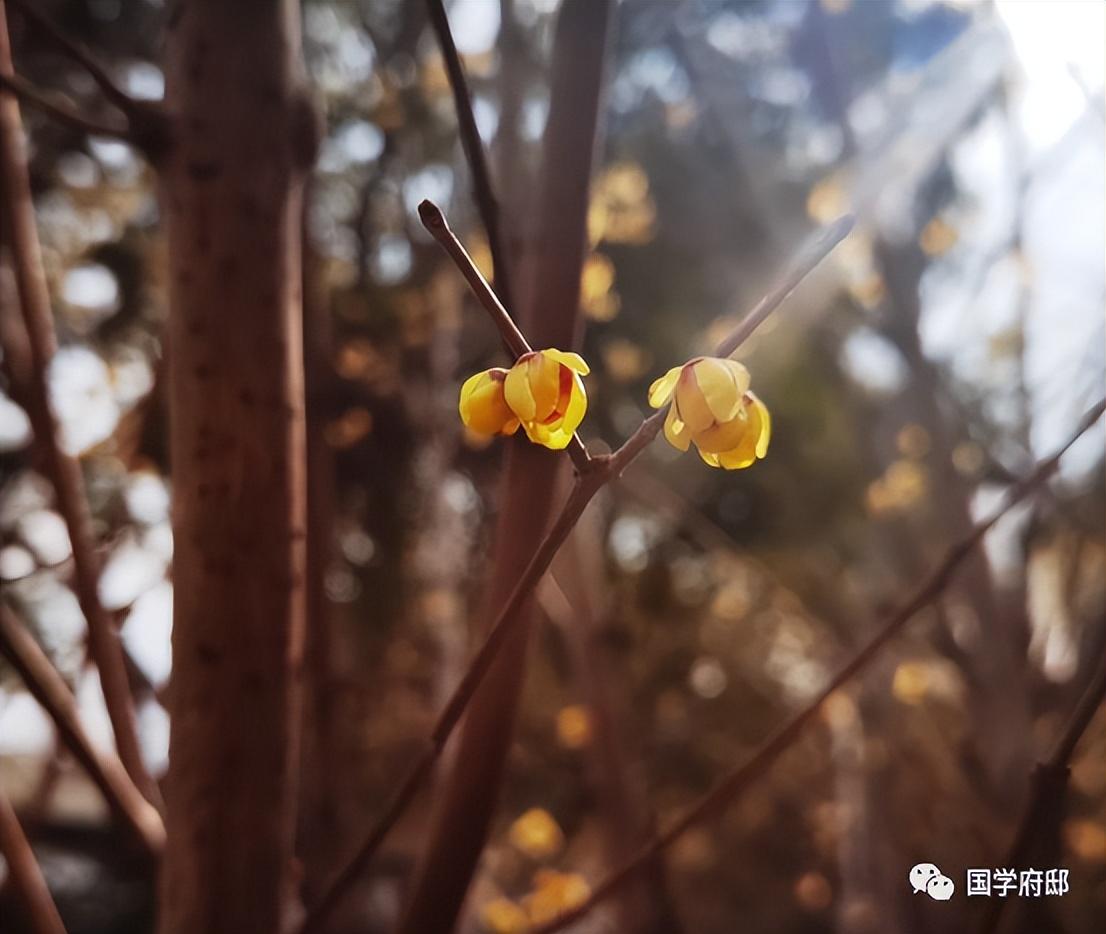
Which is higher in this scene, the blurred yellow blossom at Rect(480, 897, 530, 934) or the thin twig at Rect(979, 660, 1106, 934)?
the blurred yellow blossom at Rect(480, 897, 530, 934)

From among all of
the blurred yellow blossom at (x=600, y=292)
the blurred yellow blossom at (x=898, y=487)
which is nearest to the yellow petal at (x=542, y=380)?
the blurred yellow blossom at (x=600, y=292)

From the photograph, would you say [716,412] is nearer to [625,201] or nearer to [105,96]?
[105,96]

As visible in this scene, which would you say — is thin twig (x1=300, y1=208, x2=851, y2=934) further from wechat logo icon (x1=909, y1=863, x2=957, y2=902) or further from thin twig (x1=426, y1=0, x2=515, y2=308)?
wechat logo icon (x1=909, y1=863, x2=957, y2=902)

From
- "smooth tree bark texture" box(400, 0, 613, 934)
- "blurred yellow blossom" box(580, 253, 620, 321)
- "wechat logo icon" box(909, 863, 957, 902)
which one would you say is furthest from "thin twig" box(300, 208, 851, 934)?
"blurred yellow blossom" box(580, 253, 620, 321)

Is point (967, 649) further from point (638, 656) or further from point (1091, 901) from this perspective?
point (638, 656)

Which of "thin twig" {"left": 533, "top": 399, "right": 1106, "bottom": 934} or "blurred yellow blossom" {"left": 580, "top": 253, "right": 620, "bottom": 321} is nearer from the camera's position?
"thin twig" {"left": 533, "top": 399, "right": 1106, "bottom": 934}

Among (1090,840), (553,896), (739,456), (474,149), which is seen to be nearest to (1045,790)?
(739,456)

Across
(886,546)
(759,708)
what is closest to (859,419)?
(886,546)
